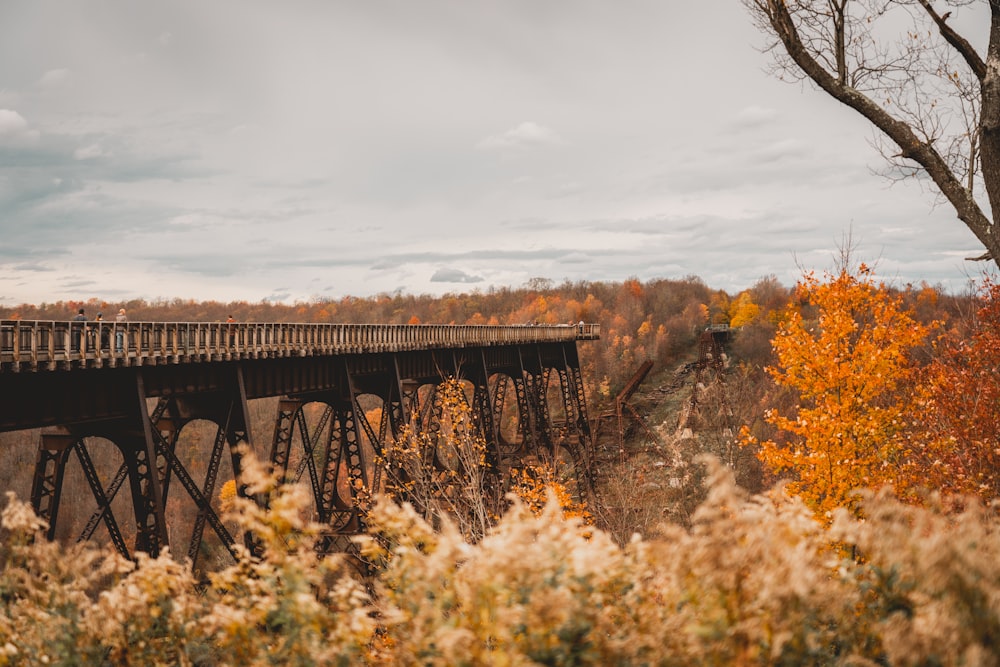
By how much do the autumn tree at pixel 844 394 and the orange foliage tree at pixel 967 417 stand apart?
0.64 metres

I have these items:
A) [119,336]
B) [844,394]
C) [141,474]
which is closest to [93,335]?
[119,336]

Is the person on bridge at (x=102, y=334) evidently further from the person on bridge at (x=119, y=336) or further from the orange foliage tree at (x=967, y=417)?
the orange foliage tree at (x=967, y=417)

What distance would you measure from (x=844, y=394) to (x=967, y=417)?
251 centimetres

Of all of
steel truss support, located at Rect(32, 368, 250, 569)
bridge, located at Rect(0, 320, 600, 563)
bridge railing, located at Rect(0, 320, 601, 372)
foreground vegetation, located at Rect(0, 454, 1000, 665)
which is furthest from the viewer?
steel truss support, located at Rect(32, 368, 250, 569)

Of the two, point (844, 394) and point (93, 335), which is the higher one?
point (93, 335)

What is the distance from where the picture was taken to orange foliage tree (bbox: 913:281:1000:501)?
40.9 ft

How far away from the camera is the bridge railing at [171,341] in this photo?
12.5 m

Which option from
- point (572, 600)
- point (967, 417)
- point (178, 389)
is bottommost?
point (967, 417)

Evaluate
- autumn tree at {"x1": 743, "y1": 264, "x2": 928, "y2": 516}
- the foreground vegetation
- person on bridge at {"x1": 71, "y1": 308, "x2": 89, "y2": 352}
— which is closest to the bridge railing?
person on bridge at {"x1": 71, "y1": 308, "x2": 89, "y2": 352}

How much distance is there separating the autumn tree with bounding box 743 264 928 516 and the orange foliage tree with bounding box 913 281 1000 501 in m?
0.64

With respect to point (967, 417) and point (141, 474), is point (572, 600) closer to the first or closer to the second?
point (967, 417)

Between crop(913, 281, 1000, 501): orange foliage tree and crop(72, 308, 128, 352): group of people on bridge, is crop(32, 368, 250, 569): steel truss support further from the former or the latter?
crop(913, 281, 1000, 501): orange foliage tree

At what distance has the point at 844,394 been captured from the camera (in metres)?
15.9

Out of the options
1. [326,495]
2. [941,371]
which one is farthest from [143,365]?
[941,371]
